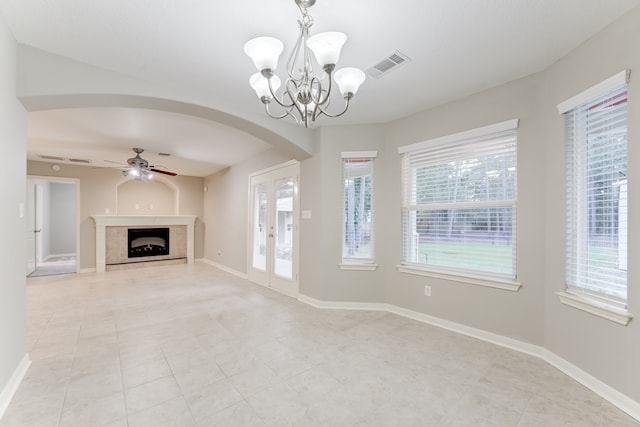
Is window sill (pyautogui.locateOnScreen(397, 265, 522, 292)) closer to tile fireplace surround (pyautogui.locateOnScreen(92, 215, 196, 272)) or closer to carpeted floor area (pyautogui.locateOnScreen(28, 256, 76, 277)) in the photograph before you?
tile fireplace surround (pyautogui.locateOnScreen(92, 215, 196, 272))

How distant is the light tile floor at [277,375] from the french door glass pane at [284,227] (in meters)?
1.16

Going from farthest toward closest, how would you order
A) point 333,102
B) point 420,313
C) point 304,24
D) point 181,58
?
point 420,313 → point 333,102 → point 181,58 → point 304,24

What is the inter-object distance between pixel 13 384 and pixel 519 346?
4149 millimetres

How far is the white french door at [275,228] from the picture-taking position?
448 cm

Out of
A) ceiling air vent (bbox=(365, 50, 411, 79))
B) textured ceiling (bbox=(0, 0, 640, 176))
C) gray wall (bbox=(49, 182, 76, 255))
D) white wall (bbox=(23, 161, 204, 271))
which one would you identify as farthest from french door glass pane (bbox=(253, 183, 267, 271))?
gray wall (bbox=(49, 182, 76, 255))

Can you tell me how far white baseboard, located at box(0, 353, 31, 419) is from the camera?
1742 mm

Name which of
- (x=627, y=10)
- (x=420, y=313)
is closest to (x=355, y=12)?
(x=627, y=10)

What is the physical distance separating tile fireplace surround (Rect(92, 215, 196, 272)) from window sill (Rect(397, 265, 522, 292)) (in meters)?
6.35

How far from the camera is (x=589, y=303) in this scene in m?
2.08

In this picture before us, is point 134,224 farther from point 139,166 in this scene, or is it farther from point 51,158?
point 139,166

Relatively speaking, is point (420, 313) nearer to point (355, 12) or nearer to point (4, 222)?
point (355, 12)

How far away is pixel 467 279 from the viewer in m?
2.97

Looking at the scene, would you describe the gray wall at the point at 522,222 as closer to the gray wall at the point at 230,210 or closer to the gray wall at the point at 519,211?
the gray wall at the point at 519,211

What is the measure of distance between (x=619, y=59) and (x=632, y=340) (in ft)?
6.27
